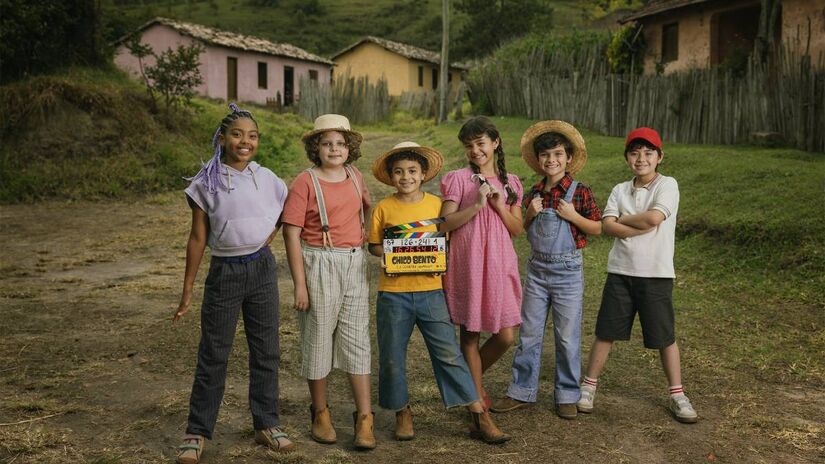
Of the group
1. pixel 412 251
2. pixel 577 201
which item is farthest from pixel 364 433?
pixel 577 201

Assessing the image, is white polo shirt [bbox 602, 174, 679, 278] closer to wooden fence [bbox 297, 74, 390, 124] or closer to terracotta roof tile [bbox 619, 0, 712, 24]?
terracotta roof tile [bbox 619, 0, 712, 24]

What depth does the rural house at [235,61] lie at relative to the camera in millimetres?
29797

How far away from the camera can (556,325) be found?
4082 millimetres

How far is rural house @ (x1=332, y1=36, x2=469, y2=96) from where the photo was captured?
1576 inches

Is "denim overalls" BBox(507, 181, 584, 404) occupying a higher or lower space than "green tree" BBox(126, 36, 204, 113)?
lower

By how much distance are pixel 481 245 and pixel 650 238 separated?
95cm

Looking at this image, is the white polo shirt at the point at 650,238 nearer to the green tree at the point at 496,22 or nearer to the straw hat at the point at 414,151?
the straw hat at the point at 414,151

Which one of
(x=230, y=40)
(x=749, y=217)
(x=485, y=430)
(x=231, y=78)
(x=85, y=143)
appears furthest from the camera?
(x=231, y=78)

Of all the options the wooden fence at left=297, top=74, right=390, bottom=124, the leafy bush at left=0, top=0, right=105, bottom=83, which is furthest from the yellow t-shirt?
the wooden fence at left=297, top=74, right=390, bottom=124

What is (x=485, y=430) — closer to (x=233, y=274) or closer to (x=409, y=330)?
(x=409, y=330)

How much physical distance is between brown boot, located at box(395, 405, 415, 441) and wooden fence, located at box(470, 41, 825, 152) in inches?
406

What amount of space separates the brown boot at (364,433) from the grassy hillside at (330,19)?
2126 inches

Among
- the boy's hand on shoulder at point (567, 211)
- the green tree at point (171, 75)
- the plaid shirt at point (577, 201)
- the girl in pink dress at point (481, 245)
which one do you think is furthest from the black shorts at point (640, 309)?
the green tree at point (171, 75)

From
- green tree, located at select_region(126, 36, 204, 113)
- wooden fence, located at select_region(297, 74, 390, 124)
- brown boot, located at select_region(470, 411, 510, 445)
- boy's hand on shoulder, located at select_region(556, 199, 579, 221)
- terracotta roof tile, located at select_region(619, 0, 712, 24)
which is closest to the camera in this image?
brown boot, located at select_region(470, 411, 510, 445)
